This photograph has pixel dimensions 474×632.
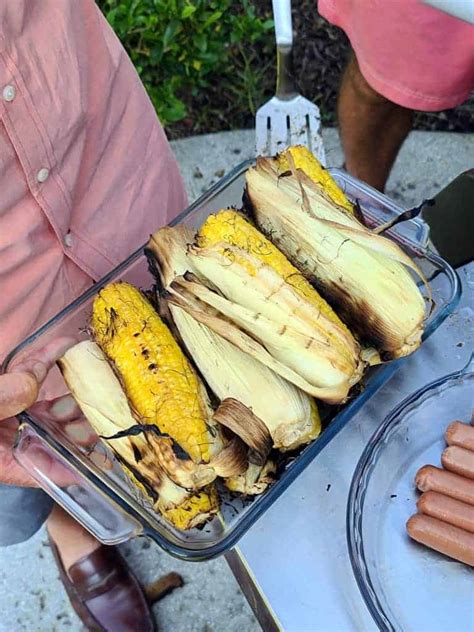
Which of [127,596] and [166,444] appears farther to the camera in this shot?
[127,596]

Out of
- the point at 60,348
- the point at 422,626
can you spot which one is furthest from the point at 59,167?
the point at 422,626

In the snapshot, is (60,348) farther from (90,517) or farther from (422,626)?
(422,626)

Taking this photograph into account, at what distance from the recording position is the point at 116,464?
87cm

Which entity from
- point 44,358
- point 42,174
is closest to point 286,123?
point 42,174

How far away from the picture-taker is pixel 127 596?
1.47 meters

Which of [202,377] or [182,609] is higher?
[202,377]

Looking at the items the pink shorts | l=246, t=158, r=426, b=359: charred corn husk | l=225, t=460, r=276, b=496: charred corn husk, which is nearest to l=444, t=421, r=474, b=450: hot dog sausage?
l=246, t=158, r=426, b=359: charred corn husk

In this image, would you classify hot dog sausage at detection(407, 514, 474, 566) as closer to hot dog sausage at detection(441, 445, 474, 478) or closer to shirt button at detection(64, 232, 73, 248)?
hot dog sausage at detection(441, 445, 474, 478)

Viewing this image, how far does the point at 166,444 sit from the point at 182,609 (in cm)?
88

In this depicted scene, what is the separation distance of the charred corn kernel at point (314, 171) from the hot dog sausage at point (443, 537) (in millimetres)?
369

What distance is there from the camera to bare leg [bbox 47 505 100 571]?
1.47m

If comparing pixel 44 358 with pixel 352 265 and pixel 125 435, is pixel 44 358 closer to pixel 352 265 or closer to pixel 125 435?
pixel 125 435

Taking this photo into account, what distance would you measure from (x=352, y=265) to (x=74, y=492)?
1.34 ft

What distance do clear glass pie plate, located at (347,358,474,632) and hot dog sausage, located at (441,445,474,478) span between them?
0.06 meters
